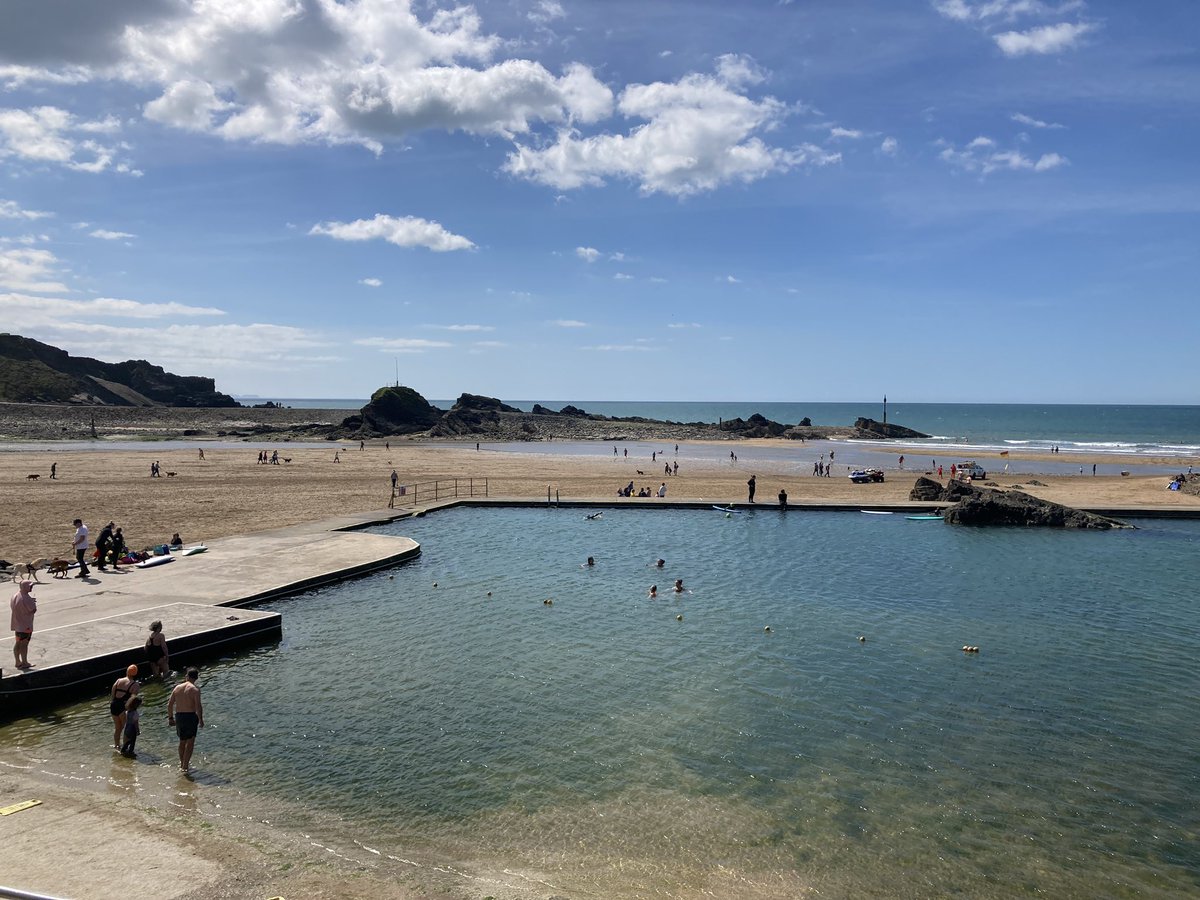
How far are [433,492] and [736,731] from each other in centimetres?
3454

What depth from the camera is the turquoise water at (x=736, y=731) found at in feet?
33.0

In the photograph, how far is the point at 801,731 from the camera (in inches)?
545

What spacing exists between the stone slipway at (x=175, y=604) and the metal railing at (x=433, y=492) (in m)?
12.6

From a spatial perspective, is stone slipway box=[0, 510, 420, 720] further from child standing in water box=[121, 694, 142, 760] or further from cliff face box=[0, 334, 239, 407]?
cliff face box=[0, 334, 239, 407]

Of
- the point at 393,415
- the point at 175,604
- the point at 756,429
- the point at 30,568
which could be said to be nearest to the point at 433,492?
the point at 30,568

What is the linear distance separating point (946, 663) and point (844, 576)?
876 cm

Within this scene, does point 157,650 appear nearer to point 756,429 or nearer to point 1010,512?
point 1010,512

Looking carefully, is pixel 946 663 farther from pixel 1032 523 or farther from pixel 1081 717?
pixel 1032 523

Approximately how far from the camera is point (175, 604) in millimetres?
18641

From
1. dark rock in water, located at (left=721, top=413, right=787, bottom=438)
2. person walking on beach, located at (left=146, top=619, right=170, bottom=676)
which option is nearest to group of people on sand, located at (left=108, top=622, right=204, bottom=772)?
person walking on beach, located at (left=146, top=619, right=170, bottom=676)

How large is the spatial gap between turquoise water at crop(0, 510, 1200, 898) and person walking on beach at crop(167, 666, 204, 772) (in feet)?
1.61

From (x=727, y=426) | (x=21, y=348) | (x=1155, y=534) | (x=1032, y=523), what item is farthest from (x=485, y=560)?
(x=21, y=348)

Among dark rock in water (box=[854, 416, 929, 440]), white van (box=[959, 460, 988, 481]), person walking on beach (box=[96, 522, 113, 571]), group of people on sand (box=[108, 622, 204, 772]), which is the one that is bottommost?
group of people on sand (box=[108, 622, 204, 772])

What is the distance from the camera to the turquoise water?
10062 mm
